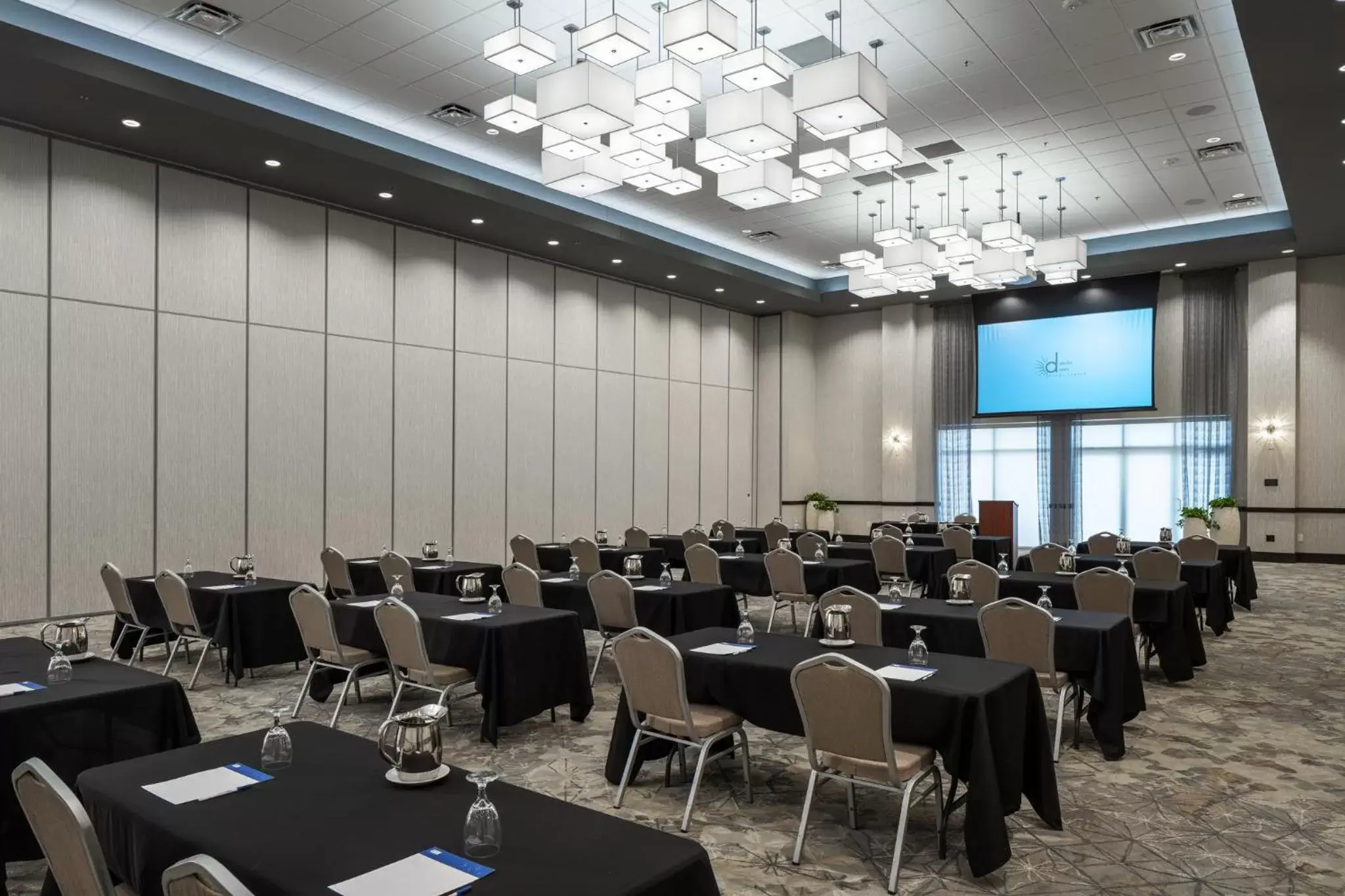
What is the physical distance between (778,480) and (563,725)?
13650mm

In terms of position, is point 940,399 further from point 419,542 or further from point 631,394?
point 419,542

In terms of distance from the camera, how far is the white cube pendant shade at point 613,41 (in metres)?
6.47

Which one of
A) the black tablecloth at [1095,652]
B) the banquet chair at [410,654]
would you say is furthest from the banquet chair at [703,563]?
the banquet chair at [410,654]

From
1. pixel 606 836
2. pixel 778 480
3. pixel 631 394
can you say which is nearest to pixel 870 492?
pixel 778 480

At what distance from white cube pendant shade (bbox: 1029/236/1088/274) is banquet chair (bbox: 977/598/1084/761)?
26.3ft

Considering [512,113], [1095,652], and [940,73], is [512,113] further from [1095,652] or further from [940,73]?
[1095,652]

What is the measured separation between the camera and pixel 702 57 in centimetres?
663

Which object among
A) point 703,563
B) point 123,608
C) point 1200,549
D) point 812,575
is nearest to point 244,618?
point 123,608

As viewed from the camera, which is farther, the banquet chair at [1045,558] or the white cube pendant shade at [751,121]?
the banquet chair at [1045,558]

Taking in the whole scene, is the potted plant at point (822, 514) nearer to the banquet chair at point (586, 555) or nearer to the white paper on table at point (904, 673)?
the banquet chair at point (586, 555)

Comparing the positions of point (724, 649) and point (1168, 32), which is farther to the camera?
point (1168, 32)

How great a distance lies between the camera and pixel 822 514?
19328 mm

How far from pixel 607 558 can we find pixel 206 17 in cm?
648

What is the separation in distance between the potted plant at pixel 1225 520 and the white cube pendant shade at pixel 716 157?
37.9 feet
